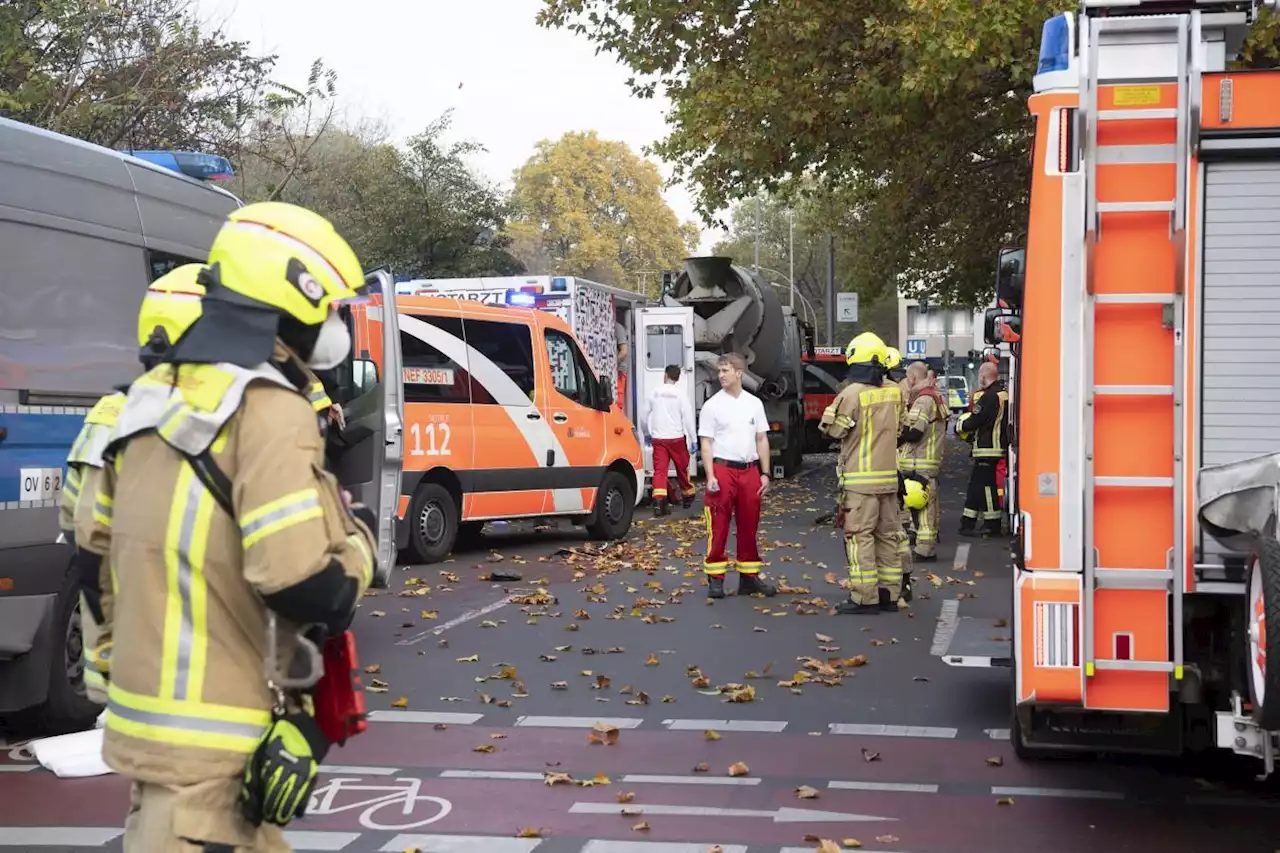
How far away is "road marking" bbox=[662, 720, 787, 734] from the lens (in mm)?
7691

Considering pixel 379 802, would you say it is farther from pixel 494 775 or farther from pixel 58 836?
pixel 58 836

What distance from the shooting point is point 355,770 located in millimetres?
6844

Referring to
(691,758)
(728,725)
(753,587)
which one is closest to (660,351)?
(753,587)

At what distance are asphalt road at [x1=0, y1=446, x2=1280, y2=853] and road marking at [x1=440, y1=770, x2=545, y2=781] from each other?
0.05ft

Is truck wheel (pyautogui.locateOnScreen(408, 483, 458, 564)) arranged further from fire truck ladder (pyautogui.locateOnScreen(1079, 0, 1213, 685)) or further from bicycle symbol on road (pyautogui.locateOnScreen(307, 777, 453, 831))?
fire truck ladder (pyautogui.locateOnScreen(1079, 0, 1213, 685))

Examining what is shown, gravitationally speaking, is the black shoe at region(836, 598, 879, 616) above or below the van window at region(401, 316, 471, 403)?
below

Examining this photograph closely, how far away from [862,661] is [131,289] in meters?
4.72

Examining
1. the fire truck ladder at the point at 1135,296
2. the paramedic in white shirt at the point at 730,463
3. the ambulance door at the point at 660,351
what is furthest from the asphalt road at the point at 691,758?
the ambulance door at the point at 660,351

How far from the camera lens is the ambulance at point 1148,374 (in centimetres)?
545

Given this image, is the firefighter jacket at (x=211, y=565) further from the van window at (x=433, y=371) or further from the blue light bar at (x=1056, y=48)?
the van window at (x=433, y=371)

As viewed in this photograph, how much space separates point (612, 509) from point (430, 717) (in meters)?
8.66

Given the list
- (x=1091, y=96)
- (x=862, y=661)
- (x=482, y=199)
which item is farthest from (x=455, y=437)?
(x=482, y=199)

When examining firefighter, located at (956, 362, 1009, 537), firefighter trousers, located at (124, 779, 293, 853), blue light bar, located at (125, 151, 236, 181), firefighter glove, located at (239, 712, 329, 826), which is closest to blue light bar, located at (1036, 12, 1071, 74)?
Answer: firefighter glove, located at (239, 712, 329, 826)

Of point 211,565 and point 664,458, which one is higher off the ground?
point 211,565
